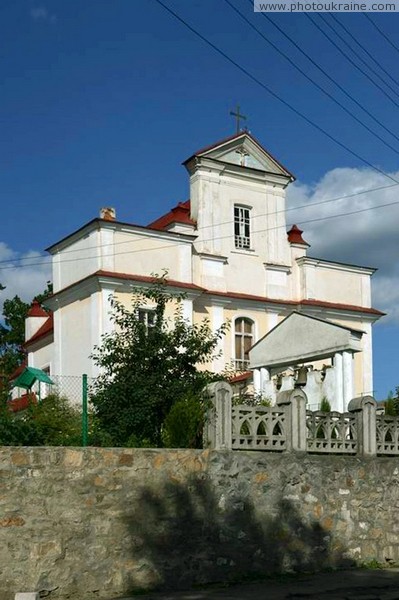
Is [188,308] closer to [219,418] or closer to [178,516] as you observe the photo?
[219,418]

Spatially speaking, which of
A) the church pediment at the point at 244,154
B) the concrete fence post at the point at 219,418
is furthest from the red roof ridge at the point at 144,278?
the concrete fence post at the point at 219,418

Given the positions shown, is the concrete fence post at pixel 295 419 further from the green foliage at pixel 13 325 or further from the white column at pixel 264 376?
the green foliage at pixel 13 325

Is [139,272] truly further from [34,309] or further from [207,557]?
[207,557]

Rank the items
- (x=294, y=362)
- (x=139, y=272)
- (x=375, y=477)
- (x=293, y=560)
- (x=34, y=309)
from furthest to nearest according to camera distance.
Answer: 1. (x=34, y=309)
2. (x=139, y=272)
3. (x=294, y=362)
4. (x=375, y=477)
5. (x=293, y=560)

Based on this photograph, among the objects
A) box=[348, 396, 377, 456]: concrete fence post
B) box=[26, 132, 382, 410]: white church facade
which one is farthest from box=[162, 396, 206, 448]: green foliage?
box=[26, 132, 382, 410]: white church facade

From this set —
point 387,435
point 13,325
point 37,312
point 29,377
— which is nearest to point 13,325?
point 13,325

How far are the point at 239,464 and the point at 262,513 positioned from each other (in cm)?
85

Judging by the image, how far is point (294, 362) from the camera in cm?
2234

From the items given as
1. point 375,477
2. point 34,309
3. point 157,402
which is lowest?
point 375,477

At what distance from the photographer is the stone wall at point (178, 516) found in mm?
12680

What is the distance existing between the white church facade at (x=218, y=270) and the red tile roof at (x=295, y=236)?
0.13 feet

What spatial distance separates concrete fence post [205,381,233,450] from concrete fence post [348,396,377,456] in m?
2.75

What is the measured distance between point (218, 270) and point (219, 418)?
2012 centimetres

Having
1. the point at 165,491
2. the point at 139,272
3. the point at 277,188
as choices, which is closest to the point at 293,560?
the point at 165,491
